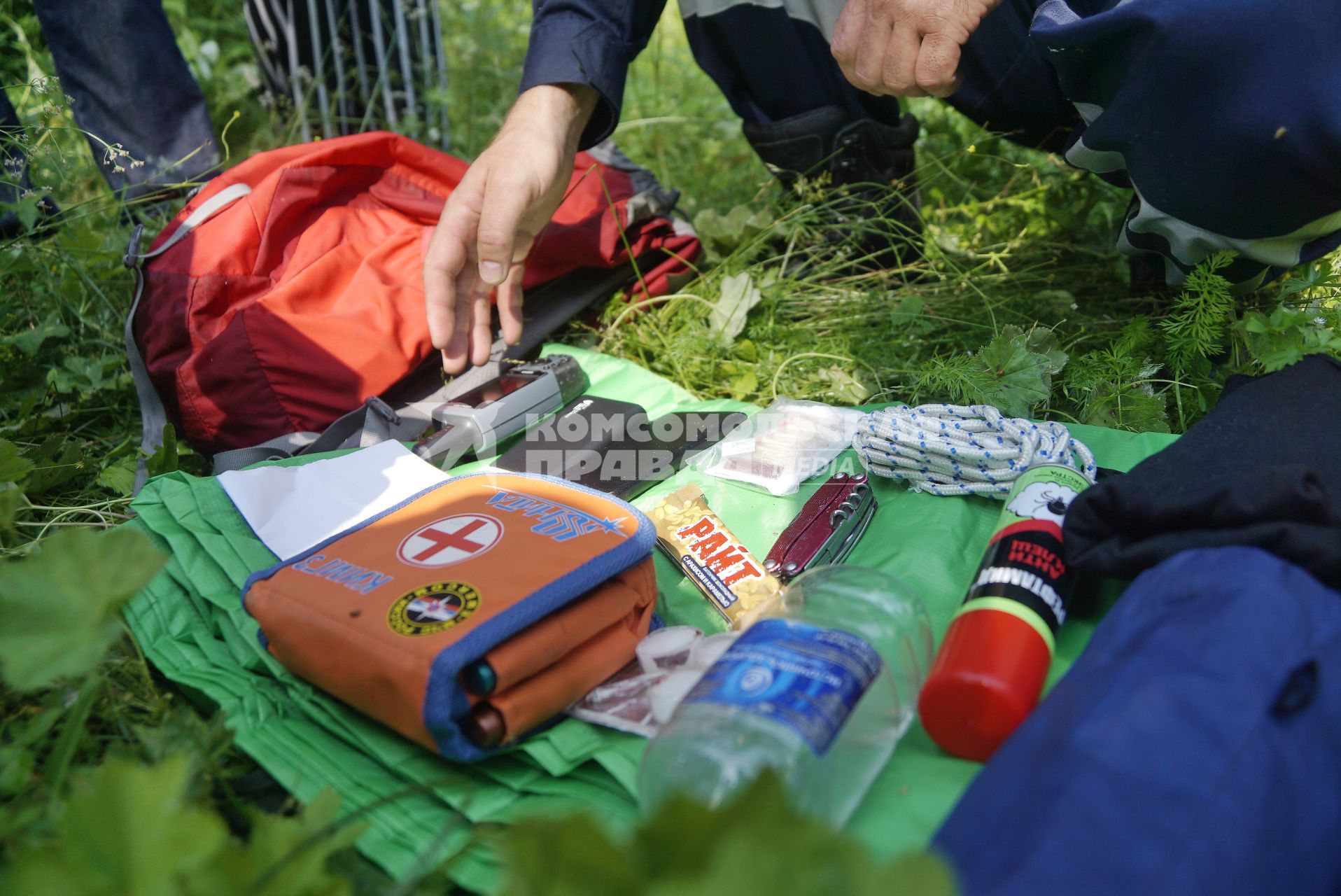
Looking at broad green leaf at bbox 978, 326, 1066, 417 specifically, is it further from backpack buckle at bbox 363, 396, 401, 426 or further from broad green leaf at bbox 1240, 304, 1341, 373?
backpack buckle at bbox 363, 396, 401, 426

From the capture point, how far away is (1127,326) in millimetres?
1696

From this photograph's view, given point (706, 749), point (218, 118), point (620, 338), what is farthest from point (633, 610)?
point (218, 118)

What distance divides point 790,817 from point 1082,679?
428 millimetres

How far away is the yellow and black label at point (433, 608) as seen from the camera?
97 centimetres

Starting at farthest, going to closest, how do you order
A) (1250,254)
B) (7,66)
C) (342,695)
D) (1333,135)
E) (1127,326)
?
(7,66), (1127,326), (1250,254), (1333,135), (342,695)

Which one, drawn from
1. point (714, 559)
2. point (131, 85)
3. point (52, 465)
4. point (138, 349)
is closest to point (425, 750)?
point (714, 559)

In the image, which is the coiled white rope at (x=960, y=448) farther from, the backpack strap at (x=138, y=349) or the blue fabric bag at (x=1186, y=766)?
the backpack strap at (x=138, y=349)

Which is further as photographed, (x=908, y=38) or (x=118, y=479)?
(x=118, y=479)

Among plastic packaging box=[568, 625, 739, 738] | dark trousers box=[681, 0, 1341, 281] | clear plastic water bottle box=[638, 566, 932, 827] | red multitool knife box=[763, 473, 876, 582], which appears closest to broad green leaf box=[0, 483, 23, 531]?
plastic packaging box=[568, 625, 739, 738]

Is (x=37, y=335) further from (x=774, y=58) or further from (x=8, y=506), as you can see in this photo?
(x=774, y=58)

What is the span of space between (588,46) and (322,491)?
1.08m

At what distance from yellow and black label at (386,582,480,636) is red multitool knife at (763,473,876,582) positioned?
1.53ft

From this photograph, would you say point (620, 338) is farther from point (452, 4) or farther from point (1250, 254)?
point (452, 4)

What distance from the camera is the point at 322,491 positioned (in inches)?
55.8
